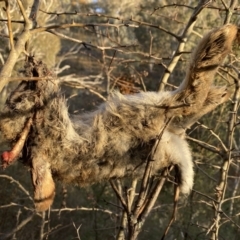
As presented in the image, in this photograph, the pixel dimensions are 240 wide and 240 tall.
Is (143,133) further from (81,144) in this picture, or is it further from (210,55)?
(210,55)

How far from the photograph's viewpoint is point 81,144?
2.15 meters

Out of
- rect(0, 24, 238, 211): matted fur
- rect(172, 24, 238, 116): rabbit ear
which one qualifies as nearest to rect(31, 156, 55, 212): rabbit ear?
rect(0, 24, 238, 211): matted fur

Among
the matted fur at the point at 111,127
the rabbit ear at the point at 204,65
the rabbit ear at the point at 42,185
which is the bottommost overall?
the rabbit ear at the point at 42,185

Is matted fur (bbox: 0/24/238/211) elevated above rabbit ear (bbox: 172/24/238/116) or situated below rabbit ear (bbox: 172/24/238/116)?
below

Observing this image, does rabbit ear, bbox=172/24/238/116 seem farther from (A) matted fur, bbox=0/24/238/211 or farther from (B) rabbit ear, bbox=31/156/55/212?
(B) rabbit ear, bbox=31/156/55/212

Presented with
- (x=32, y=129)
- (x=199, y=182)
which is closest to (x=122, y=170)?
(x=32, y=129)

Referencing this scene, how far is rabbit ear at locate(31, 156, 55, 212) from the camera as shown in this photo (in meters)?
1.98

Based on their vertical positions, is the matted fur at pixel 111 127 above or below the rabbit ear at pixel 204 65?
below

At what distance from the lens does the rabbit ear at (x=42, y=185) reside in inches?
77.8

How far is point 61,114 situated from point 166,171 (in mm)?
576

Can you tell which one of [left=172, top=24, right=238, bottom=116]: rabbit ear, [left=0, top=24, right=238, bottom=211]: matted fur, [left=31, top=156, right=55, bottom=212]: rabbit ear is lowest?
[left=31, top=156, right=55, bottom=212]: rabbit ear

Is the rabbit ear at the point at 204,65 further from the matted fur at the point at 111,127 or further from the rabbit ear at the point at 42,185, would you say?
the rabbit ear at the point at 42,185

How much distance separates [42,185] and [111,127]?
0.44m

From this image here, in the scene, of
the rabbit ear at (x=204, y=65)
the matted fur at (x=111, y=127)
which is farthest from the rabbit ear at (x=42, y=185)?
the rabbit ear at (x=204, y=65)
